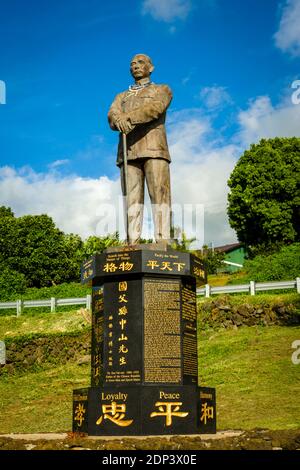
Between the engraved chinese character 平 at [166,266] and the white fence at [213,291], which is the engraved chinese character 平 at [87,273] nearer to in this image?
the engraved chinese character 平 at [166,266]

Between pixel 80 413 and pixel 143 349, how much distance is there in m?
1.56

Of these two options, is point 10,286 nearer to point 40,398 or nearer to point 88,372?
point 88,372

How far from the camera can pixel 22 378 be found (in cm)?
2358

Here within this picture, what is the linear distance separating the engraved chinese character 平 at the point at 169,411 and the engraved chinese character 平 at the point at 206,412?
417mm

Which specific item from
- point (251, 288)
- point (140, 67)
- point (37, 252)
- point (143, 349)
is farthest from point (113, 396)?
point (37, 252)

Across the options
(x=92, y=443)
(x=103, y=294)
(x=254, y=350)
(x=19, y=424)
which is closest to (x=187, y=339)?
(x=103, y=294)

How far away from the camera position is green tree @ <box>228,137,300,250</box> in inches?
1687

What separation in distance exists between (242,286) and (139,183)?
16.2m

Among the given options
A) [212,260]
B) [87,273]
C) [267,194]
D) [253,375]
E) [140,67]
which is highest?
[267,194]

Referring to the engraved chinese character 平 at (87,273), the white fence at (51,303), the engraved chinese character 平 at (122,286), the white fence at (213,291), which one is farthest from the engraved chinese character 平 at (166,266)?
the white fence at (51,303)

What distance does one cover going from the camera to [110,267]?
1096cm

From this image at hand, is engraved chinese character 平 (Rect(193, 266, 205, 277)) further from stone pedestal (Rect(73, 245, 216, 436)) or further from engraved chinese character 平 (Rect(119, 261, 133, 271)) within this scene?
engraved chinese character 平 (Rect(119, 261, 133, 271))

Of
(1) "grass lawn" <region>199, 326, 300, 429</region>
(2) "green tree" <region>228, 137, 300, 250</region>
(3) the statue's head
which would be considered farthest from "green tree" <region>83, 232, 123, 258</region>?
(3) the statue's head

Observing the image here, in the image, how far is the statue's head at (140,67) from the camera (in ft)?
41.1
